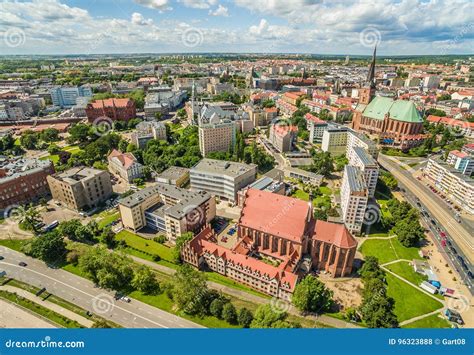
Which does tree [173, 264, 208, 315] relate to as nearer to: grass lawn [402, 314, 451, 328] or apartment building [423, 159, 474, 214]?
grass lawn [402, 314, 451, 328]

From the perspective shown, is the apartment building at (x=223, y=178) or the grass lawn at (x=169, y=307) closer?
the grass lawn at (x=169, y=307)

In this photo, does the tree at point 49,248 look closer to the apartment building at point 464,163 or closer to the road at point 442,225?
the road at point 442,225

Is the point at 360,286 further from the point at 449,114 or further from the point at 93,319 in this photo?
the point at 449,114

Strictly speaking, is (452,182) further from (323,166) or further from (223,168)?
(223,168)

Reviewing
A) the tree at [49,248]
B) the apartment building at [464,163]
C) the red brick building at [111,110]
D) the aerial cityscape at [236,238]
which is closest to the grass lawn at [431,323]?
the aerial cityscape at [236,238]

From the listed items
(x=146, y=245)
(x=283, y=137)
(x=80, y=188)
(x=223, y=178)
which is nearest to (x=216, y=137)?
(x=283, y=137)

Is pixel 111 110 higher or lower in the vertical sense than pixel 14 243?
higher

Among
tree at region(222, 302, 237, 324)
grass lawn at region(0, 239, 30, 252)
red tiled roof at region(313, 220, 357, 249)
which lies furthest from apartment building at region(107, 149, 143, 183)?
red tiled roof at region(313, 220, 357, 249)
